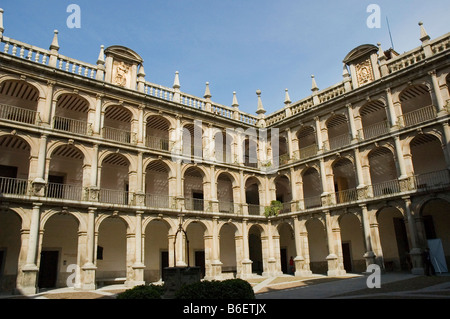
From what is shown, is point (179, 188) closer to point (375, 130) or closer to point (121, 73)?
point (121, 73)

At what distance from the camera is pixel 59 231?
18.6m

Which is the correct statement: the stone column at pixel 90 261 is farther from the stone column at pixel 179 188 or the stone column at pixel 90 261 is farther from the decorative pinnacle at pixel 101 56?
the decorative pinnacle at pixel 101 56

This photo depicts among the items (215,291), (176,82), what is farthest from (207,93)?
A: (215,291)

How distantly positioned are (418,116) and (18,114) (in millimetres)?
21715

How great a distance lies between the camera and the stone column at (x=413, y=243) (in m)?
16.8

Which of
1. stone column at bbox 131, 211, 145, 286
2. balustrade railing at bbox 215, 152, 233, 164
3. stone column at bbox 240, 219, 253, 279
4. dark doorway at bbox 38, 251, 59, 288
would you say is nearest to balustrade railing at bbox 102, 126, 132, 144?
stone column at bbox 131, 211, 145, 286

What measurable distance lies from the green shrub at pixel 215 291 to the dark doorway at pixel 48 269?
42.3 ft

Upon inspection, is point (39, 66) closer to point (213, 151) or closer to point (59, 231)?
point (59, 231)

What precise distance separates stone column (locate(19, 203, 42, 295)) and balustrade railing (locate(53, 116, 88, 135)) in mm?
4755

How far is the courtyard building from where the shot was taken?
669 inches

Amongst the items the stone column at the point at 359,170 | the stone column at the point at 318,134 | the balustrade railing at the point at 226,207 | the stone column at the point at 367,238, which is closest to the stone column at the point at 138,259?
the balustrade railing at the point at 226,207

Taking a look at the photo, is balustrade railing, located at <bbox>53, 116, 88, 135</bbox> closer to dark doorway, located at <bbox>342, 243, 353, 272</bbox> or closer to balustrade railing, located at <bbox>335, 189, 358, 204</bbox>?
balustrade railing, located at <bbox>335, 189, 358, 204</bbox>
